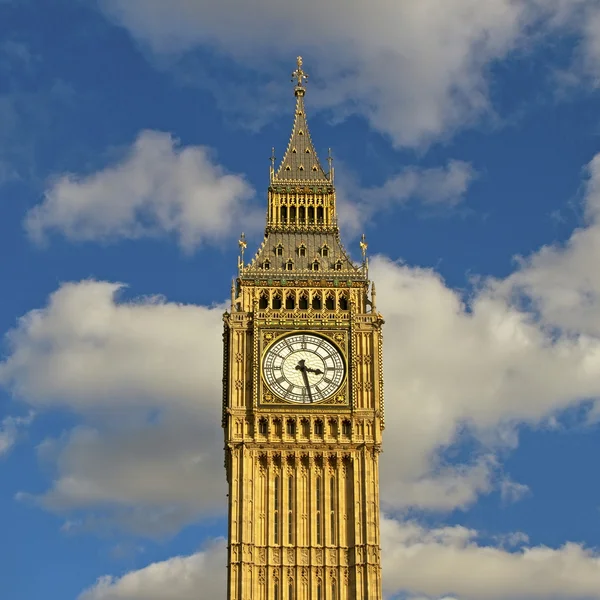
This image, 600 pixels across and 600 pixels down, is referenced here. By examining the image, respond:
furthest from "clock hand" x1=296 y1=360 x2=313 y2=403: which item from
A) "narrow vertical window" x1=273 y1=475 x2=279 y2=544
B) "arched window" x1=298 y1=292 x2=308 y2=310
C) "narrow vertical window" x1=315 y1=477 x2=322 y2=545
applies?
"narrow vertical window" x1=273 y1=475 x2=279 y2=544

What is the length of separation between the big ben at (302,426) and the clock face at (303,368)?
6 cm

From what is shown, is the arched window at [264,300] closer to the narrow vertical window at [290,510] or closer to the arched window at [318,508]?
the narrow vertical window at [290,510]

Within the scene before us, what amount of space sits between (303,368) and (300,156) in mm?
17348

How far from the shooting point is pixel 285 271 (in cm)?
8938

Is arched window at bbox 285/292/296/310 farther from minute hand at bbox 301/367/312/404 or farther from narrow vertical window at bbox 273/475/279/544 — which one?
narrow vertical window at bbox 273/475/279/544

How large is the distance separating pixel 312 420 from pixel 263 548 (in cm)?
799

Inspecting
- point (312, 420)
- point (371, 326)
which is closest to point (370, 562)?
point (312, 420)

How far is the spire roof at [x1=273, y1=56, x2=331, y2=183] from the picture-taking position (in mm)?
94762

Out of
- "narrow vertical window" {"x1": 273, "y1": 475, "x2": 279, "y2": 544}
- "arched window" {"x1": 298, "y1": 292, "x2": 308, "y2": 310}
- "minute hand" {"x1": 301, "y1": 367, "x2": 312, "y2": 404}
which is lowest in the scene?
"narrow vertical window" {"x1": 273, "y1": 475, "x2": 279, "y2": 544}

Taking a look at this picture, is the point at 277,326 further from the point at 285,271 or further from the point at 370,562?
the point at 370,562

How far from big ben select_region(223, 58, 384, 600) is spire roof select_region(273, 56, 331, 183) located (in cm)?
621

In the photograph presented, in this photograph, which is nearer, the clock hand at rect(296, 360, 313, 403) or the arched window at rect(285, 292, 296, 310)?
the clock hand at rect(296, 360, 313, 403)

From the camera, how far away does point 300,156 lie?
315 ft

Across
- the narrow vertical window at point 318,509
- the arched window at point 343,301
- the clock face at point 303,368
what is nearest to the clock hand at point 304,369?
the clock face at point 303,368
